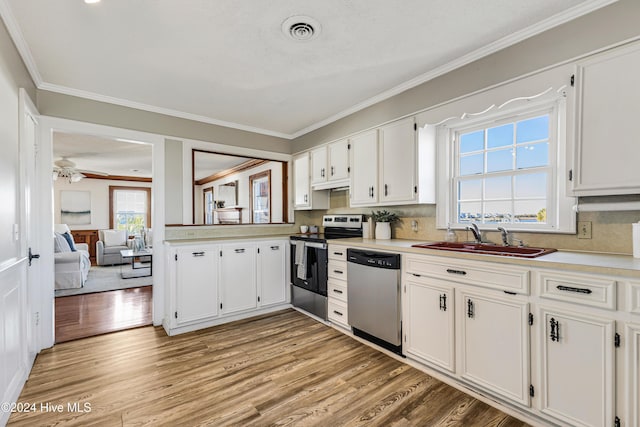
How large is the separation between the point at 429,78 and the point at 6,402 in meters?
3.77

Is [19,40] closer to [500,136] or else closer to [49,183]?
[49,183]

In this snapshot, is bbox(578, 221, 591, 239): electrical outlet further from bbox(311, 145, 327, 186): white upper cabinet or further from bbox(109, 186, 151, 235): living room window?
bbox(109, 186, 151, 235): living room window

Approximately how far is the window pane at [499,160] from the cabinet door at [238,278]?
8.85ft

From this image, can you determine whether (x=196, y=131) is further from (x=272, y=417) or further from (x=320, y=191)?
(x=272, y=417)

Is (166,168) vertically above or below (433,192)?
above

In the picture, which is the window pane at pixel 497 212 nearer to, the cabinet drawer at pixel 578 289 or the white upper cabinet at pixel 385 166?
the white upper cabinet at pixel 385 166

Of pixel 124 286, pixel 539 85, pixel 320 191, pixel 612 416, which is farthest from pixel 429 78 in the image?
pixel 124 286

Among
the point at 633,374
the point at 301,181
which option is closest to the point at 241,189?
the point at 301,181

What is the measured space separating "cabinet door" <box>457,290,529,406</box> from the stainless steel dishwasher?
586 mm

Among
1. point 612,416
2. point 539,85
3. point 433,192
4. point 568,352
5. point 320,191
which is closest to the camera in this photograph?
point 612,416

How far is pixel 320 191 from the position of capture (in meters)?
4.26

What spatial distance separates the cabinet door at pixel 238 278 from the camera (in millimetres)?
3508

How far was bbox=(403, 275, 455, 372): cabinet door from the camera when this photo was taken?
7.26 feet

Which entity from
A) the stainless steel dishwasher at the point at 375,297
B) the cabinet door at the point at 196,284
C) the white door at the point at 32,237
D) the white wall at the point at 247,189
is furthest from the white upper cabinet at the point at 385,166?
the white door at the point at 32,237
